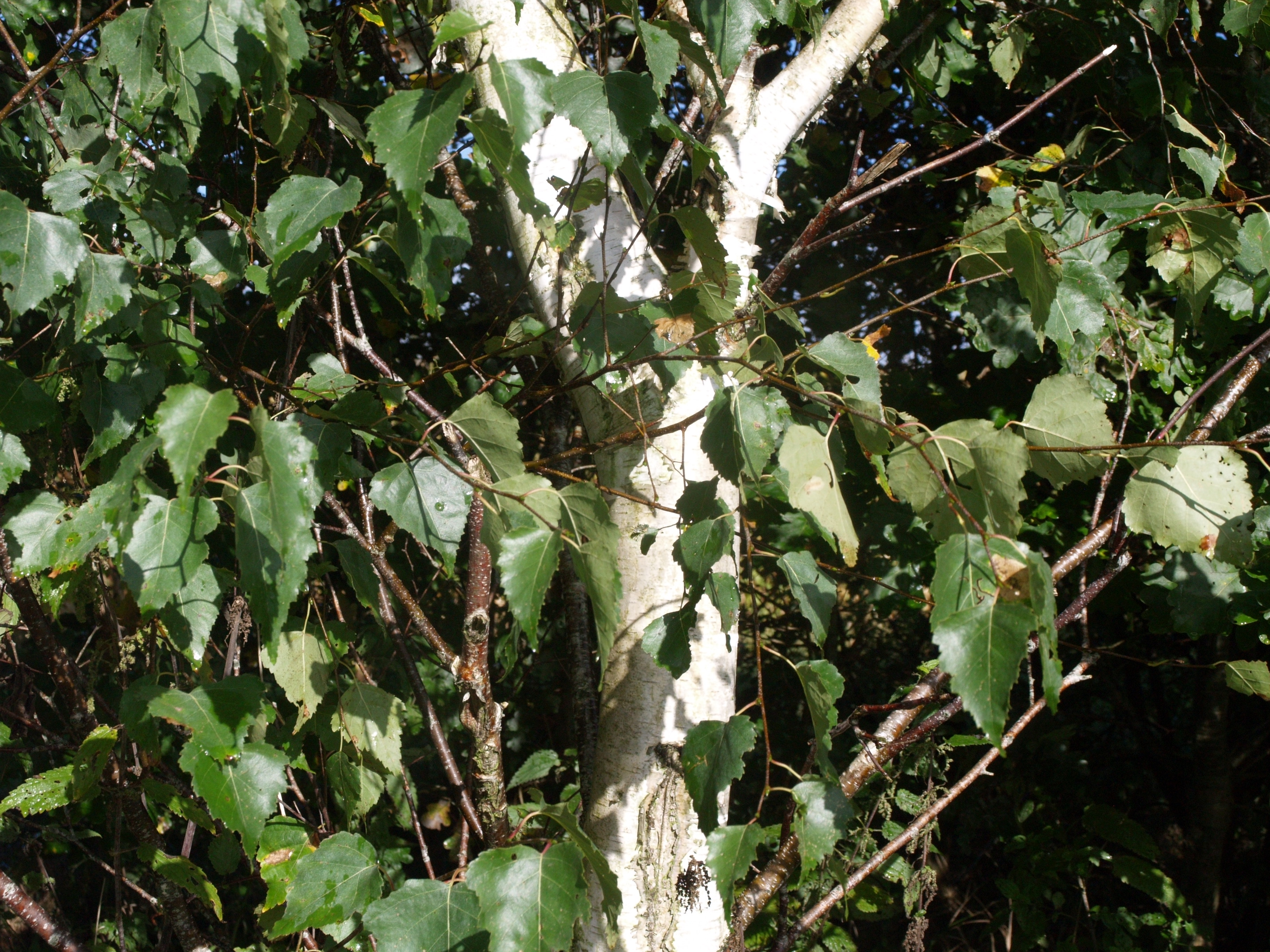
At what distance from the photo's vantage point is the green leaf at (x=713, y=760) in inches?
40.2

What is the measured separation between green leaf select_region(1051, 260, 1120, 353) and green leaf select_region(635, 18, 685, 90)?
809 mm

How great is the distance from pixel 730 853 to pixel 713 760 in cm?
11

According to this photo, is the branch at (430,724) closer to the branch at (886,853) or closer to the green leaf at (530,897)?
the green leaf at (530,897)

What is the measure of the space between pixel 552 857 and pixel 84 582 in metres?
1.07

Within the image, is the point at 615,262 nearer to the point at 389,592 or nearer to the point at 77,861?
the point at 389,592

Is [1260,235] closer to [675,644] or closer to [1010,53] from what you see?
[1010,53]

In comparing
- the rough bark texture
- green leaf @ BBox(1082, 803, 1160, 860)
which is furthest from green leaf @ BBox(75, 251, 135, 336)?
the rough bark texture

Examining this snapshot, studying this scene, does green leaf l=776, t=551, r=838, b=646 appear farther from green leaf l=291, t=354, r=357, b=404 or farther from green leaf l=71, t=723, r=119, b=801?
green leaf l=71, t=723, r=119, b=801

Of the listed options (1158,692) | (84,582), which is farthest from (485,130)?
(1158,692)

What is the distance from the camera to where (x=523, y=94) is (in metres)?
0.84

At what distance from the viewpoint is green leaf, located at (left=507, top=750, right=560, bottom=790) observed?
6.65 feet

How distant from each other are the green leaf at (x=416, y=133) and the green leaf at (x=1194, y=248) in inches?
44.1

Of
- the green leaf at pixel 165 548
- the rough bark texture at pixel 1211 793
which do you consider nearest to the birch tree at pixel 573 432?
the green leaf at pixel 165 548

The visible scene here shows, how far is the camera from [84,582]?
1542mm
